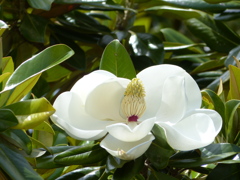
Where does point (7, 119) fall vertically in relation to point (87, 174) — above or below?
above

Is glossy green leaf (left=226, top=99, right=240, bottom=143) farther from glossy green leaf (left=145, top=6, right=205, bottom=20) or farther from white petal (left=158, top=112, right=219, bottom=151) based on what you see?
glossy green leaf (left=145, top=6, right=205, bottom=20)

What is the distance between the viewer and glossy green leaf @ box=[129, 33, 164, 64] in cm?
183

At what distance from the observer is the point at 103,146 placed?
1.02 m

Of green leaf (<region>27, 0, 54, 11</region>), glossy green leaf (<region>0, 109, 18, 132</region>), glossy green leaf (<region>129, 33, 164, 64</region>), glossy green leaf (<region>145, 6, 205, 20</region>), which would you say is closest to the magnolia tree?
glossy green leaf (<region>0, 109, 18, 132</region>)

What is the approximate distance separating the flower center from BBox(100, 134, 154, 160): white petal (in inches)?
3.6

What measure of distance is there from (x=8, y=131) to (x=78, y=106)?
0.49ft

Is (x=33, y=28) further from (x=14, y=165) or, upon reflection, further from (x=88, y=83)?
(x=14, y=165)

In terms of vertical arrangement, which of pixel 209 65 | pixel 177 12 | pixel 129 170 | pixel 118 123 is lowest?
pixel 209 65

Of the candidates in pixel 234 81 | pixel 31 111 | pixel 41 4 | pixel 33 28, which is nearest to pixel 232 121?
pixel 234 81

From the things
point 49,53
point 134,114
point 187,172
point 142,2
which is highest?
point 49,53

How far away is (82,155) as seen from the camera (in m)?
1.08

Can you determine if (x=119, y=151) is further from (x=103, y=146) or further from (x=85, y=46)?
(x=85, y=46)

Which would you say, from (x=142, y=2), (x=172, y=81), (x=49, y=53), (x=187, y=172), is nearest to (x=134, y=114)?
(x=172, y=81)

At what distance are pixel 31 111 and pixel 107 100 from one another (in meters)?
0.18
